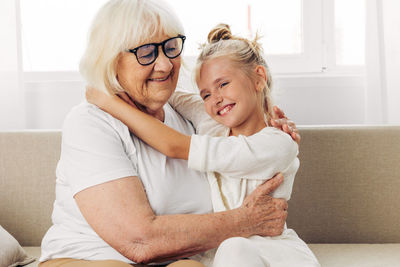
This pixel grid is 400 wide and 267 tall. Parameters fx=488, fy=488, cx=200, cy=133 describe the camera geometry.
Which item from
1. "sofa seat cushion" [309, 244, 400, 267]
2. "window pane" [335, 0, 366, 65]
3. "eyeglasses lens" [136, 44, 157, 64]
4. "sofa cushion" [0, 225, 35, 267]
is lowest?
"sofa seat cushion" [309, 244, 400, 267]

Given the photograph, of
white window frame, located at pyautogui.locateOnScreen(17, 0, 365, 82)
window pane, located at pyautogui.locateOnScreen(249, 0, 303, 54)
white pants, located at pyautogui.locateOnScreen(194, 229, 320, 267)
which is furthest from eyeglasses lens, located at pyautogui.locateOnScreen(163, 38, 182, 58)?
window pane, located at pyautogui.locateOnScreen(249, 0, 303, 54)

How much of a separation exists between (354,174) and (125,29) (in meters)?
1.22

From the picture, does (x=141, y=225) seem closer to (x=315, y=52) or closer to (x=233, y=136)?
(x=233, y=136)

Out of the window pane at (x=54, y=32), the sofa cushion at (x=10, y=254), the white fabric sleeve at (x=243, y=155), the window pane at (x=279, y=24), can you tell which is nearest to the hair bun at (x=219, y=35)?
the white fabric sleeve at (x=243, y=155)

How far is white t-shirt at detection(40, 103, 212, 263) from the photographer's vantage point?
1.39 metres

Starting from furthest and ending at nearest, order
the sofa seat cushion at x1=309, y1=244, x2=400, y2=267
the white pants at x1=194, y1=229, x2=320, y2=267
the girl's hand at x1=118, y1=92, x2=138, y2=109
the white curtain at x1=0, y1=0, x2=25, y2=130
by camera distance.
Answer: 1. the white curtain at x1=0, y1=0, x2=25, y2=130
2. the sofa seat cushion at x1=309, y1=244, x2=400, y2=267
3. the girl's hand at x1=118, y1=92, x2=138, y2=109
4. the white pants at x1=194, y1=229, x2=320, y2=267

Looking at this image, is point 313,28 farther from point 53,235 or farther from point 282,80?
point 53,235

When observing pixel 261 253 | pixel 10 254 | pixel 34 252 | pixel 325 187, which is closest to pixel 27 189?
pixel 34 252

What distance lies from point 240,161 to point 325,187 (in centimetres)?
79

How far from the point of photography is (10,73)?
8.46ft

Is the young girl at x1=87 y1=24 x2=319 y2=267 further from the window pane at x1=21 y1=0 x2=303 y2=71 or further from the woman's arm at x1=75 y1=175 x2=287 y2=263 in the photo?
the window pane at x1=21 y1=0 x2=303 y2=71

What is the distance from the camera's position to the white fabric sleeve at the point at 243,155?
1502mm

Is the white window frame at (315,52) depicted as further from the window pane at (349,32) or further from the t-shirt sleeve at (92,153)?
the t-shirt sleeve at (92,153)

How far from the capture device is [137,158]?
4.94 feet
